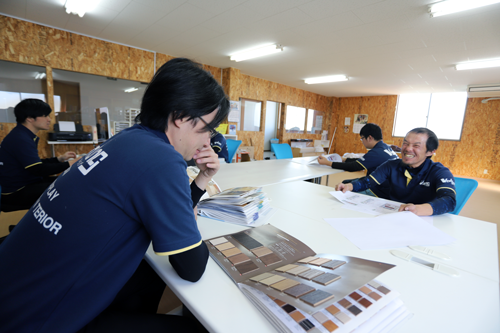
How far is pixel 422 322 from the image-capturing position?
0.51 m

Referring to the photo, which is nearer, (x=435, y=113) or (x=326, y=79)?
(x=326, y=79)

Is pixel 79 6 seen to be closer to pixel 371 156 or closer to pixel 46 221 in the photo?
pixel 46 221

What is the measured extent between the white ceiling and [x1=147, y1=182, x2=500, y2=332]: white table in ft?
8.85

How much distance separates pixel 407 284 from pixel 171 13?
12.2ft

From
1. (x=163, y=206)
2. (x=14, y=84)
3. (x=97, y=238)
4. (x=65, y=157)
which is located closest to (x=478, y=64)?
(x=163, y=206)

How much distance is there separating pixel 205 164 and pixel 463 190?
169 centimetres

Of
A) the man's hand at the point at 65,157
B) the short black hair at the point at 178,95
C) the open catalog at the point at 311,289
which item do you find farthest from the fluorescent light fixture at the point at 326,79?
the open catalog at the point at 311,289

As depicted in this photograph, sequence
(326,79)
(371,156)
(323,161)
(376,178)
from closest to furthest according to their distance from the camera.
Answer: (376,178) < (371,156) < (323,161) < (326,79)

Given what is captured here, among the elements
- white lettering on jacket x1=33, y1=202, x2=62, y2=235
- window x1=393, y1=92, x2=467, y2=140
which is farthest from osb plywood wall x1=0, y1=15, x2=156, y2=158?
window x1=393, y1=92, x2=467, y2=140

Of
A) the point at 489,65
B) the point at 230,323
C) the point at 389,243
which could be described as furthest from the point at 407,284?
the point at 489,65

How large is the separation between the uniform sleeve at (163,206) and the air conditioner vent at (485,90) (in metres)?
8.04

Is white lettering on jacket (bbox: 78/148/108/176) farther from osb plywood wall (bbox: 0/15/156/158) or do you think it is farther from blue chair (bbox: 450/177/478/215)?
osb plywood wall (bbox: 0/15/156/158)

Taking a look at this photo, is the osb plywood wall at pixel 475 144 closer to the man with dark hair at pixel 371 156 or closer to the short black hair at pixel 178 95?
the man with dark hair at pixel 371 156

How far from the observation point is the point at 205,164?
92 cm
